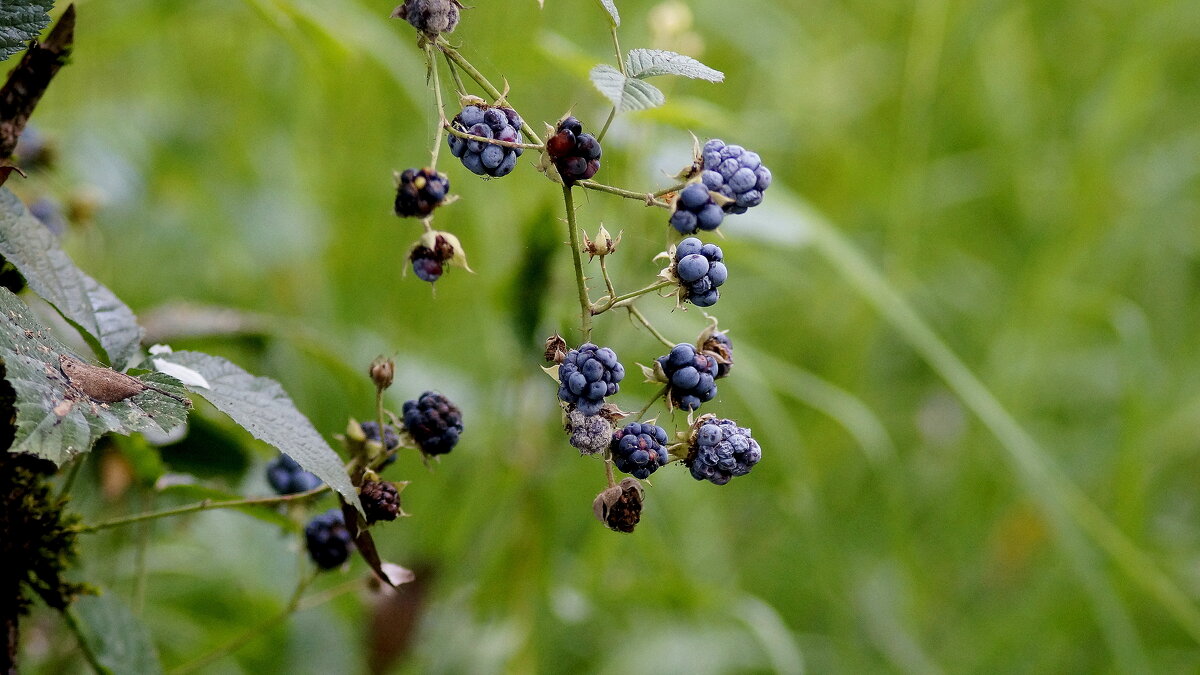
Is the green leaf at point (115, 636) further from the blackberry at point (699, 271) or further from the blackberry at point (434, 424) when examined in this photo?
the blackberry at point (699, 271)

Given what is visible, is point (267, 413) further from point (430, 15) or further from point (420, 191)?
point (430, 15)

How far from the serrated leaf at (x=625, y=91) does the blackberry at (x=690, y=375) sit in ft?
0.66

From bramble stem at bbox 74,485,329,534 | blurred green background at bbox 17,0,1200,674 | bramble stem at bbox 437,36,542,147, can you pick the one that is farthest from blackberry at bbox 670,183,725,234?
blurred green background at bbox 17,0,1200,674

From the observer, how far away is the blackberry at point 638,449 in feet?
2.51

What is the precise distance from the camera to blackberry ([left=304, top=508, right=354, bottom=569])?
99cm

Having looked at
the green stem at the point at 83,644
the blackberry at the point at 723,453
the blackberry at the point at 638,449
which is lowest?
the green stem at the point at 83,644

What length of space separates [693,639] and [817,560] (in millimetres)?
349

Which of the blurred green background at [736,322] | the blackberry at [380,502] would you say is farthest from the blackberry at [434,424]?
the blurred green background at [736,322]

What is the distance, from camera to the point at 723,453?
2.57 feet

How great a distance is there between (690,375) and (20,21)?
0.56 metres

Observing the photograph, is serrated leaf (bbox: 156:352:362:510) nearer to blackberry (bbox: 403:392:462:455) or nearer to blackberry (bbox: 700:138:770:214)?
blackberry (bbox: 403:392:462:455)

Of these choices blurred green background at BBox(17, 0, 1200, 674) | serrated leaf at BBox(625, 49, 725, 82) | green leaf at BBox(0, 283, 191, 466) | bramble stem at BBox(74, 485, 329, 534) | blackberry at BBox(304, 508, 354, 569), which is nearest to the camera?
green leaf at BBox(0, 283, 191, 466)

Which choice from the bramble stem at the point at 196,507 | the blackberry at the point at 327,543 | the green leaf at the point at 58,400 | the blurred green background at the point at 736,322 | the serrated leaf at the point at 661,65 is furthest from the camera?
the blurred green background at the point at 736,322

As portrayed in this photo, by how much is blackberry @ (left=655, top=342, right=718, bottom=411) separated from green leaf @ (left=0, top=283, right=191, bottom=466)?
37 cm
